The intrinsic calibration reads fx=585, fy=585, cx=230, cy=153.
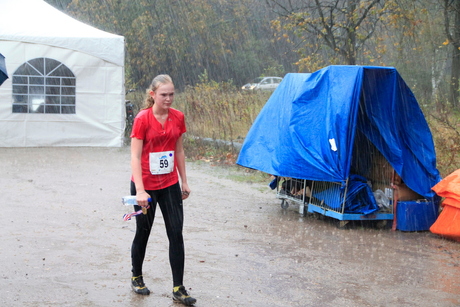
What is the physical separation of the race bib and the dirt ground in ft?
3.41

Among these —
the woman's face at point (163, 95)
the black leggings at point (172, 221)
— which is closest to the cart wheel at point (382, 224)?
the black leggings at point (172, 221)

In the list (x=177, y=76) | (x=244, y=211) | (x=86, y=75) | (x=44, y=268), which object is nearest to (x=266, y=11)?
(x=177, y=76)

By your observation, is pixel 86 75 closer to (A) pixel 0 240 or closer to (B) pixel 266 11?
(A) pixel 0 240

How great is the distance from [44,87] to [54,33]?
4.85 ft

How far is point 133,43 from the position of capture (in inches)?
1555

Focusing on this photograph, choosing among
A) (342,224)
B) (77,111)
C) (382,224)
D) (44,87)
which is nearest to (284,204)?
(342,224)

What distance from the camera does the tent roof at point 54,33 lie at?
14.8 meters

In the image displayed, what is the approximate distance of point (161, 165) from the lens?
455 cm

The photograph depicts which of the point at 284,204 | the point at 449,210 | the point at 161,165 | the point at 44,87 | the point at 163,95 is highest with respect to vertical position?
the point at 44,87

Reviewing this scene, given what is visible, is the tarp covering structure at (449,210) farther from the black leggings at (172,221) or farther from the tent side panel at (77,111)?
the tent side panel at (77,111)

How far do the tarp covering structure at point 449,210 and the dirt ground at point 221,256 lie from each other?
0.15m

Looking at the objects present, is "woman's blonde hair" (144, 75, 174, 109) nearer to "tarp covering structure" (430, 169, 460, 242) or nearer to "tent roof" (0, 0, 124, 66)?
"tarp covering structure" (430, 169, 460, 242)

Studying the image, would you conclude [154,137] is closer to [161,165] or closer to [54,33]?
[161,165]

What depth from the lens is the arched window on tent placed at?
15164 mm
